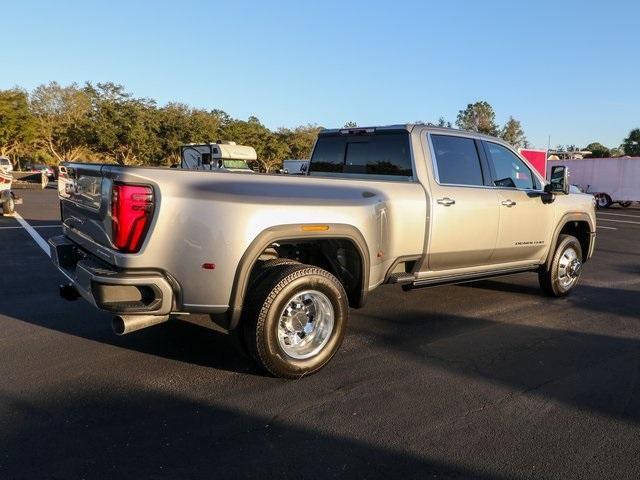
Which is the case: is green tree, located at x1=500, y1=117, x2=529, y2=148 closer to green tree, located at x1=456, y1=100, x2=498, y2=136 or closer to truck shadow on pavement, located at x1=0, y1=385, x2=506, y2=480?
green tree, located at x1=456, y1=100, x2=498, y2=136

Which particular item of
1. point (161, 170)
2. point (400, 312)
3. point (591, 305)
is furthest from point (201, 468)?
point (591, 305)

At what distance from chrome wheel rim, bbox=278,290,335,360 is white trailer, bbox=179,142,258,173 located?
1828cm

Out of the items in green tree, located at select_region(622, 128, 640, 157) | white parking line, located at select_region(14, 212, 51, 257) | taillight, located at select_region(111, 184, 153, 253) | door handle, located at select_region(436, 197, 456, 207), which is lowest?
white parking line, located at select_region(14, 212, 51, 257)

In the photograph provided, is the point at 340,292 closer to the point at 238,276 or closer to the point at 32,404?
the point at 238,276

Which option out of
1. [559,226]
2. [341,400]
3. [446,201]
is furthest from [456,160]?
[341,400]

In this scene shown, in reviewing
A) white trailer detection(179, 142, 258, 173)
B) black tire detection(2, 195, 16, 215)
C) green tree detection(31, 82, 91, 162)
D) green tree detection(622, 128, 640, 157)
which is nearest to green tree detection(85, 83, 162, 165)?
green tree detection(31, 82, 91, 162)

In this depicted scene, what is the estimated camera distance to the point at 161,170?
3.56m

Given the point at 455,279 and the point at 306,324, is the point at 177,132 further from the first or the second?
the point at 306,324

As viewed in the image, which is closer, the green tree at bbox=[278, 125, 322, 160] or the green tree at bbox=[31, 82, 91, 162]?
the green tree at bbox=[31, 82, 91, 162]

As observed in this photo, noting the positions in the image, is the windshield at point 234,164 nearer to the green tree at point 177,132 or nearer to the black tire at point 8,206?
the black tire at point 8,206

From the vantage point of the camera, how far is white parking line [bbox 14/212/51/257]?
9742 mm

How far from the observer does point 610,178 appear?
27.6m

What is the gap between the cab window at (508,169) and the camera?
601 cm

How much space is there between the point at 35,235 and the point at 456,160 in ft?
30.8
